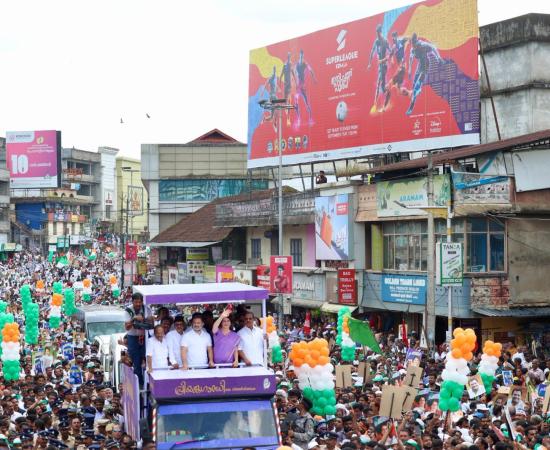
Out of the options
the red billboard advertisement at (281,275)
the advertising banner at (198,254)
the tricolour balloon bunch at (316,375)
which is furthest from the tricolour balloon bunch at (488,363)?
the advertising banner at (198,254)

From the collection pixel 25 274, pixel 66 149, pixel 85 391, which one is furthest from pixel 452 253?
pixel 66 149

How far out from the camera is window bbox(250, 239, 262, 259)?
49.0 meters

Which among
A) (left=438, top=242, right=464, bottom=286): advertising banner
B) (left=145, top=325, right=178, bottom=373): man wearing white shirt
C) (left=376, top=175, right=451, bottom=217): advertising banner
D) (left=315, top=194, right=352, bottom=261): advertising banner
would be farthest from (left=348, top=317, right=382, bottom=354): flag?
(left=315, top=194, right=352, bottom=261): advertising banner

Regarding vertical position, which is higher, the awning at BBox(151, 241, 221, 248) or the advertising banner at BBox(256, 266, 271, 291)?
the awning at BBox(151, 241, 221, 248)

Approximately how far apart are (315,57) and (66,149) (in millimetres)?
74591

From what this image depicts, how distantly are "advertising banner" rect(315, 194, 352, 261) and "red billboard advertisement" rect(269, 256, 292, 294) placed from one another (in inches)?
308

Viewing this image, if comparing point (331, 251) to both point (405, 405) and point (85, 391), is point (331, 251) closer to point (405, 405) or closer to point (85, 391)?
point (85, 391)

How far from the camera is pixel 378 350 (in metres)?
21.0

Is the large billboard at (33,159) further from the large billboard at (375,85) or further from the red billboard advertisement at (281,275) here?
the red billboard advertisement at (281,275)

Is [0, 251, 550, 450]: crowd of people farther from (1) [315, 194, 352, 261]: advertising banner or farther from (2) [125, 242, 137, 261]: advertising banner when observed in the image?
(2) [125, 242, 137, 261]: advertising banner

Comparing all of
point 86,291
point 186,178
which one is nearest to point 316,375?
point 86,291

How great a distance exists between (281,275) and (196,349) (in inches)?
633

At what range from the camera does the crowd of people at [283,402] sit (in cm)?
1407

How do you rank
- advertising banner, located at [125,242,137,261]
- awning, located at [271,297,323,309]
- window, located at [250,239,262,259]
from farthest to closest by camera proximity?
advertising banner, located at [125,242,137,261] < window, located at [250,239,262,259] < awning, located at [271,297,323,309]
